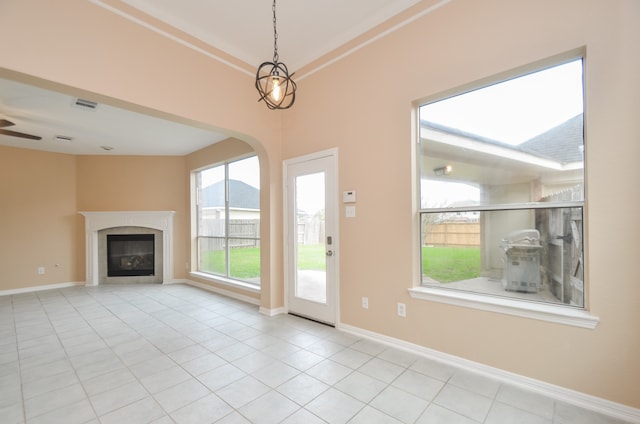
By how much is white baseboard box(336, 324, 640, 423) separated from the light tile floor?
59mm

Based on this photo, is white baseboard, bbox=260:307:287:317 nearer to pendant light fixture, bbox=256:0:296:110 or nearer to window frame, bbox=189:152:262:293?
window frame, bbox=189:152:262:293

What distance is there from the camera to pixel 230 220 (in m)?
5.71

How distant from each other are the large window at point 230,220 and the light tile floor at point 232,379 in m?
1.61

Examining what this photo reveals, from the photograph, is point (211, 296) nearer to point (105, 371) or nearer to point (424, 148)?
point (105, 371)

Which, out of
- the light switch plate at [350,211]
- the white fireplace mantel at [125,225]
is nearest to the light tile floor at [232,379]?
the light switch plate at [350,211]

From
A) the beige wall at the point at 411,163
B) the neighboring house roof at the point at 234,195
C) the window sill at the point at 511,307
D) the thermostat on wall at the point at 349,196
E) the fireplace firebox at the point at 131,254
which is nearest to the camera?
the beige wall at the point at 411,163

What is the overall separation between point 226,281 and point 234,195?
167 cm

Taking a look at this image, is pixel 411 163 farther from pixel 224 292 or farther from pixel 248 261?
pixel 224 292

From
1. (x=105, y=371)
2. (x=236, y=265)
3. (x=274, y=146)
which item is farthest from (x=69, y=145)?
(x=105, y=371)

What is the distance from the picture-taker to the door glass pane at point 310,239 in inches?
143

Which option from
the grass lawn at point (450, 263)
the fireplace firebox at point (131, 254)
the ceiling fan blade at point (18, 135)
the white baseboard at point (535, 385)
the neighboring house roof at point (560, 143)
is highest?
the ceiling fan blade at point (18, 135)

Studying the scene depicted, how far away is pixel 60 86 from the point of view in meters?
2.30

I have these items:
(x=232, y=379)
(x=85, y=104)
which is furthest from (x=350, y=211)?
(x=85, y=104)

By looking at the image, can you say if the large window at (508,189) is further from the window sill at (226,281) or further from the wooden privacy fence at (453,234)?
the window sill at (226,281)
